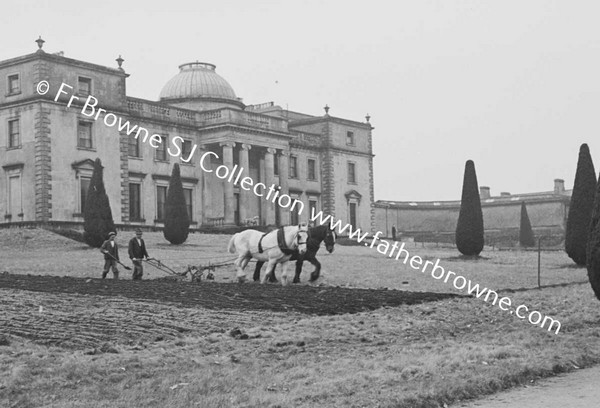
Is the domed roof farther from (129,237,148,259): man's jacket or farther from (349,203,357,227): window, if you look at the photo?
(129,237,148,259): man's jacket

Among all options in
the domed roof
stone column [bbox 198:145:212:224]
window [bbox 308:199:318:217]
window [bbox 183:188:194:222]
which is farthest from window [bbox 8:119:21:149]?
window [bbox 308:199:318:217]

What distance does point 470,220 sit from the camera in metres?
39.9

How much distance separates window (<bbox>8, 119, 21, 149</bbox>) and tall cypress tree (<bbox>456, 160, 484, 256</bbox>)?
74.3 feet

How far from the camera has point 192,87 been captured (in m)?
62.1

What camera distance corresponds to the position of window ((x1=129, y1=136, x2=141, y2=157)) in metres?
53.4

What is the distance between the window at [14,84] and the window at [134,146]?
25.3ft

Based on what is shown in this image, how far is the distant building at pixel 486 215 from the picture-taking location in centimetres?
7775

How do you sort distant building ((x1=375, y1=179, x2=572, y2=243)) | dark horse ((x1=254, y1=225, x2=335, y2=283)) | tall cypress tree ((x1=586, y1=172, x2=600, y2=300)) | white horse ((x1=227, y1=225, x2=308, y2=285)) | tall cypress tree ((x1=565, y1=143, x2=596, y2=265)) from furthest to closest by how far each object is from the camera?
distant building ((x1=375, y1=179, x2=572, y2=243))
tall cypress tree ((x1=565, y1=143, x2=596, y2=265))
dark horse ((x1=254, y1=225, x2=335, y2=283))
white horse ((x1=227, y1=225, x2=308, y2=285))
tall cypress tree ((x1=586, y1=172, x2=600, y2=300))

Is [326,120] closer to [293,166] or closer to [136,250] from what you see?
[293,166]

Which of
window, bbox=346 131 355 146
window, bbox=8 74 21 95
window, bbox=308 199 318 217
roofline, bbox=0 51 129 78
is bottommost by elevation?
window, bbox=308 199 318 217

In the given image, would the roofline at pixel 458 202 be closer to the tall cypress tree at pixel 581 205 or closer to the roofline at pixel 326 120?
the roofline at pixel 326 120

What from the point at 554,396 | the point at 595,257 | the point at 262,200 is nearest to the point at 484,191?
the point at 262,200

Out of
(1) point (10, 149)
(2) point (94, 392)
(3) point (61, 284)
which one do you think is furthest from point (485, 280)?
(1) point (10, 149)

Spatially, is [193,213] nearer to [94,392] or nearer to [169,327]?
[169,327]
